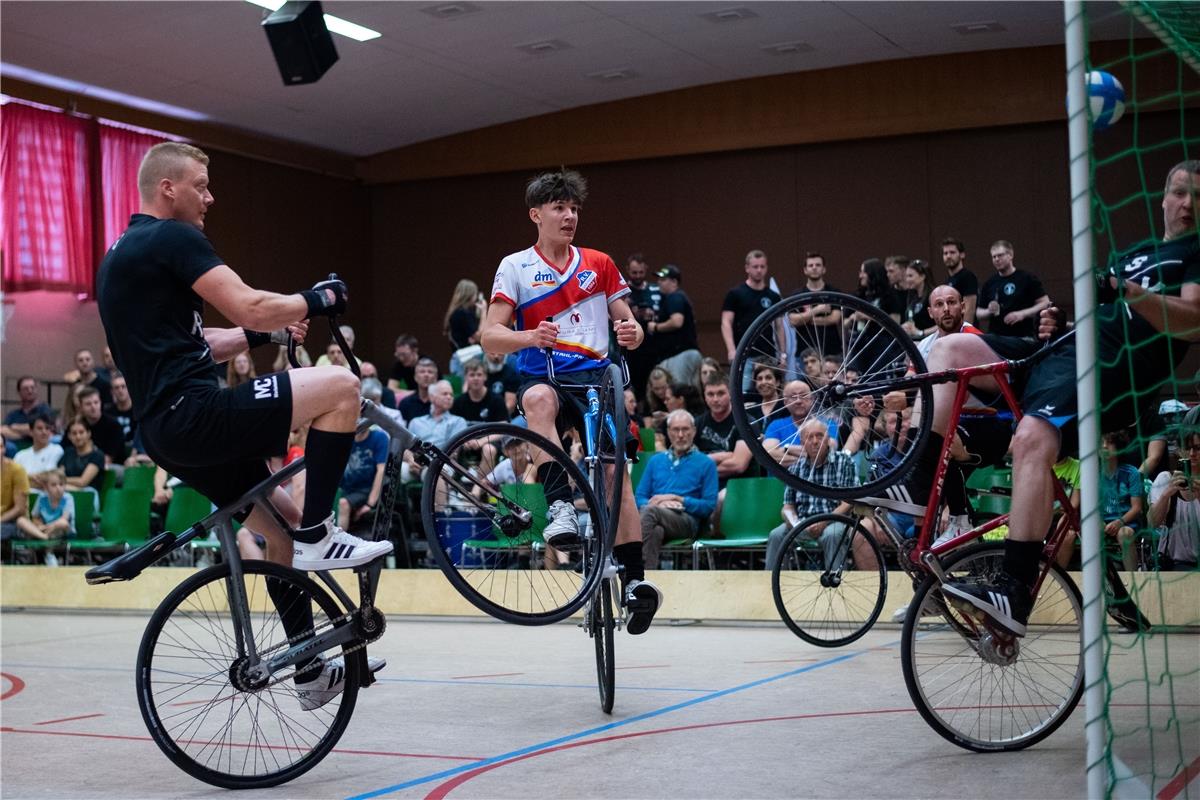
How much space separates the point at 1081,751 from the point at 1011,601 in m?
0.61

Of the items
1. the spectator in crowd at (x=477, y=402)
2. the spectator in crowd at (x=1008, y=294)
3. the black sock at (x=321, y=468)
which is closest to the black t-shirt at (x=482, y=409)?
the spectator in crowd at (x=477, y=402)

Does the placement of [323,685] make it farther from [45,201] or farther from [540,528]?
[45,201]

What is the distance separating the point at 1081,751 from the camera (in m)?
4.16

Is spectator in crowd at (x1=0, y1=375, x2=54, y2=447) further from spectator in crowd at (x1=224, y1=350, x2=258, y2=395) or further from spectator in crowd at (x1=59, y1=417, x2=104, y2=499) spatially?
spectator in crowd at (x1=224, y1=350, x2=258, y2=395)

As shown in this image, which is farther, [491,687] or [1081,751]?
[491,687]

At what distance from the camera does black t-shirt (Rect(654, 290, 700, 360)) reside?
12.4 m

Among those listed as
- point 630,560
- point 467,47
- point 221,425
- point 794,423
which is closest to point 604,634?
point 630,560

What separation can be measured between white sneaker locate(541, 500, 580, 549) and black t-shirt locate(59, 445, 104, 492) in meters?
8.41

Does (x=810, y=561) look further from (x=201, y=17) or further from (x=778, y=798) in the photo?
(x=201, y=17)

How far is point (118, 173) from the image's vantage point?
53.2 ft

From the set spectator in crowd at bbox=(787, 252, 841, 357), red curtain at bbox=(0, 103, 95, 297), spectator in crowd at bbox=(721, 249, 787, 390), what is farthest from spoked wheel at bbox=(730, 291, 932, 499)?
red curtain at bbox=(0, 103, 95, 297)

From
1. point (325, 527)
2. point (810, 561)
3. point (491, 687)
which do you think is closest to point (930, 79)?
point (810, 561)

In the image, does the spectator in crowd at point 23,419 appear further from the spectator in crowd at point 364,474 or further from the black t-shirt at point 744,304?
the black t-shirt at point 744,304

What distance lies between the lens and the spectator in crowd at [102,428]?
1192cm
